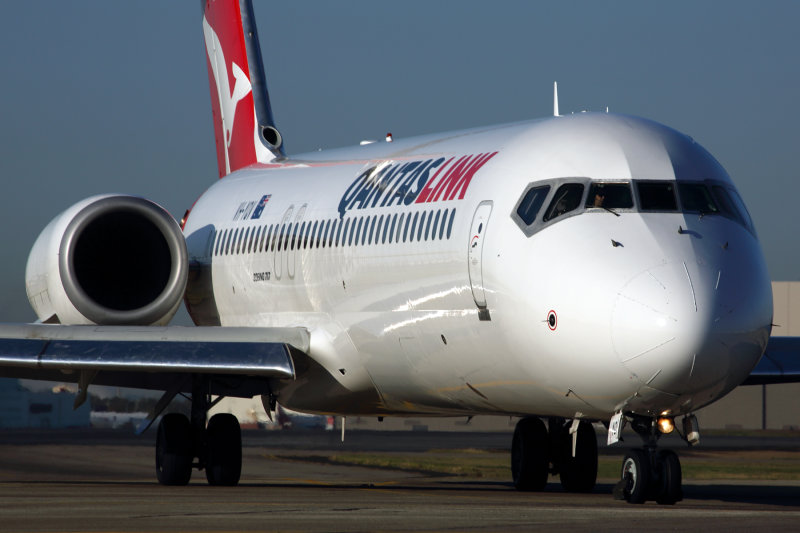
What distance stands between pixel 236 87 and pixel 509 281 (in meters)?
13.8

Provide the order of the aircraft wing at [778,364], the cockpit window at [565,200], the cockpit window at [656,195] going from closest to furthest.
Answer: the cockpit window at [656,195]
the cockpit window at [565,200]
the aircraft wing at [778,364]

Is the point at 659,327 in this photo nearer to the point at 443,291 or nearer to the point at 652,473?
the point at 652,473

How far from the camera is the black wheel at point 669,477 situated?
1452 centimetres

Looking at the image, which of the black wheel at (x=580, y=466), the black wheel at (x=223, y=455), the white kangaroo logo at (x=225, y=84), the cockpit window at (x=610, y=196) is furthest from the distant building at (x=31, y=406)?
the cockpit window at (x=610, y=196)

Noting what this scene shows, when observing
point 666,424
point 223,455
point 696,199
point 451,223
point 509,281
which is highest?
point 696,199

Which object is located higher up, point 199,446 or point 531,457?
point 199,446

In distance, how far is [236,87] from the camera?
92.5 ft

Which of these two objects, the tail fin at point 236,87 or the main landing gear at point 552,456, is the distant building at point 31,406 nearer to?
the tail fin at point 236,87

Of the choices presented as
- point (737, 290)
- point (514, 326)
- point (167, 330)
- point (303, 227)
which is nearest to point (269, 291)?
point (303, 227)

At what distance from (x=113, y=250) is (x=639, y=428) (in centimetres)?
1101

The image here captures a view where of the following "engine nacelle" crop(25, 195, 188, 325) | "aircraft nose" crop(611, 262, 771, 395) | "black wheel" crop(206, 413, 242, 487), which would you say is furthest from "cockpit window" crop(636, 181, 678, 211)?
"engine nacelle" crop(25, 195, 188, 325)

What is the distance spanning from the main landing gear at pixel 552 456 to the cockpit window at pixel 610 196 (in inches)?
230

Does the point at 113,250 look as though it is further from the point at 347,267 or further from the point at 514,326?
the point at 514,326

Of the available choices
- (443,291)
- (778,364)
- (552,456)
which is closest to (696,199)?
(443,291)
